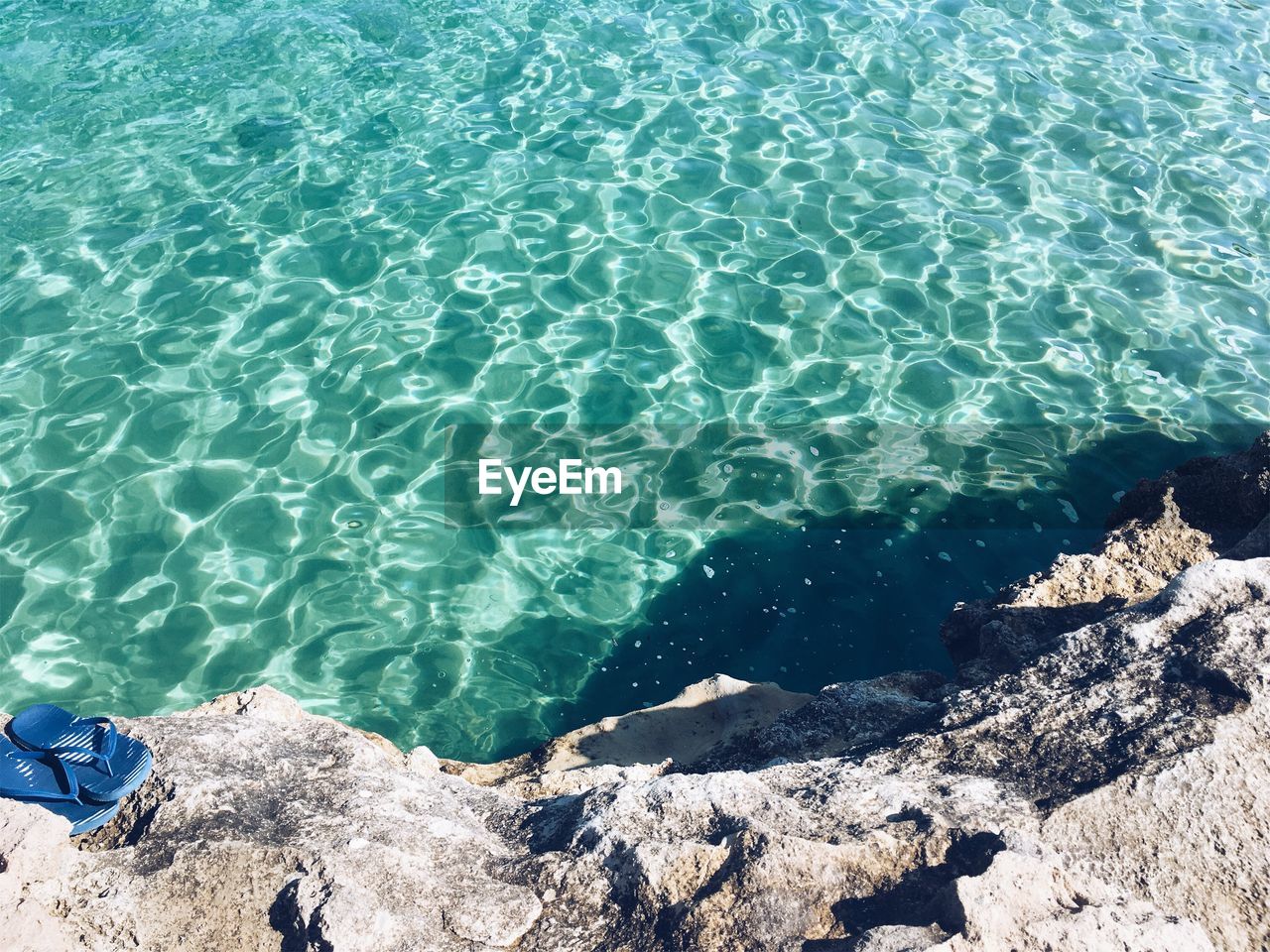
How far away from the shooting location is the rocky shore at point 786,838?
8.65ft

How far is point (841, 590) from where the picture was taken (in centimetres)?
573

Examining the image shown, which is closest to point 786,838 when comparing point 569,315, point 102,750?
point 102,750

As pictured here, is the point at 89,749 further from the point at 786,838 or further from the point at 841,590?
the point at 841,590

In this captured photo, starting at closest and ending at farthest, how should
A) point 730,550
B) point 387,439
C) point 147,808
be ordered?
point 147,808 → point 730,550 → point 387,439

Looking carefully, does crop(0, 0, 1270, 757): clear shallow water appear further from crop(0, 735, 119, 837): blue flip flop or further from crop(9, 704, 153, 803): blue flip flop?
crop(0, 735, 119, 837): blue flip flop

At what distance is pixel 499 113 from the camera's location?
8789 mm

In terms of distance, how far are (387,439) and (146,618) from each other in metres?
1.69

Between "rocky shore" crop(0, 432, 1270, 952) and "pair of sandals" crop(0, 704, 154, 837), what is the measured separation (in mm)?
86

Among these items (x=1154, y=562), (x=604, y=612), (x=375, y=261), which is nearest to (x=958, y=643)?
(x=1154, y=562)

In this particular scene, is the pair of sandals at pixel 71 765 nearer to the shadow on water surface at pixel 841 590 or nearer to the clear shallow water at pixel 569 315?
the clear shallow water at pixel 569 315

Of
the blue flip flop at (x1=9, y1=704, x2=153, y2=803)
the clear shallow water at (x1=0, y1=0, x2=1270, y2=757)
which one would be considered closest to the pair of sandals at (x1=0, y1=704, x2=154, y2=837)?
the blue flip flop at (x1=9, y1=704, x2=153, y2=803)

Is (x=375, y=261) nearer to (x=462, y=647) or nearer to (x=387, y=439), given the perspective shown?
(x=387, y=439)

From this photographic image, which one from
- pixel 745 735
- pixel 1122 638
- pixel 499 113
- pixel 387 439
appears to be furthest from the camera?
pixel 499 113

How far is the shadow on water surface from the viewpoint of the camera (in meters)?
5.39
